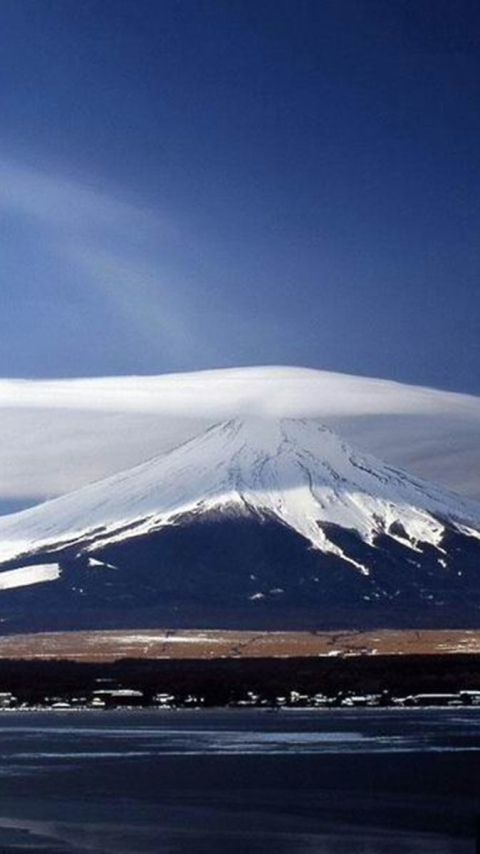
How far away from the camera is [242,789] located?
37.3 meters

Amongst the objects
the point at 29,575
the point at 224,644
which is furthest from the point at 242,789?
the point at 29,575

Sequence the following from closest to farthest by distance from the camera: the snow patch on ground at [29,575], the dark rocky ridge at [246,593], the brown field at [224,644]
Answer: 1. the brown field at [224,644]
2. the dark rocky ridge at [246,593]
3. the snow patch on ground at [29,575]

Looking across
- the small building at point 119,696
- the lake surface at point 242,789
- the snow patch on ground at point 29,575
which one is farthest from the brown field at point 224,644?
the lake surface at point 242,789

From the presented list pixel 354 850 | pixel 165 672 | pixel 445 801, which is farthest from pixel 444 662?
pixel 354 850

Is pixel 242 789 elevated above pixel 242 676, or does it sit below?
below

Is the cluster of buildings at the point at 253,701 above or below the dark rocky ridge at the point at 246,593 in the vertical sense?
below

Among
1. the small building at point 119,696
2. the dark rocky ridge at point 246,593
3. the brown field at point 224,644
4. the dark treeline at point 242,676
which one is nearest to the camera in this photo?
the small building at point 119,696

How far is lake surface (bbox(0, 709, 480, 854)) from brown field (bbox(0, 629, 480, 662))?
6539 centimetres

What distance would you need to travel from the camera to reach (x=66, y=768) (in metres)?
42.1

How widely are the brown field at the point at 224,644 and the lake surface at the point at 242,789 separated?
65386mm

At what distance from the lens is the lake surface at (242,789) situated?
30016 mm

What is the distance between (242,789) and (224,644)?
331 ft

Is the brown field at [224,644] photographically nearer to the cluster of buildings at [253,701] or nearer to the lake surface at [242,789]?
the cluster of buildings at [253,701]

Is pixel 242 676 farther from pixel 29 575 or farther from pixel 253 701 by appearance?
pixel 29 575
